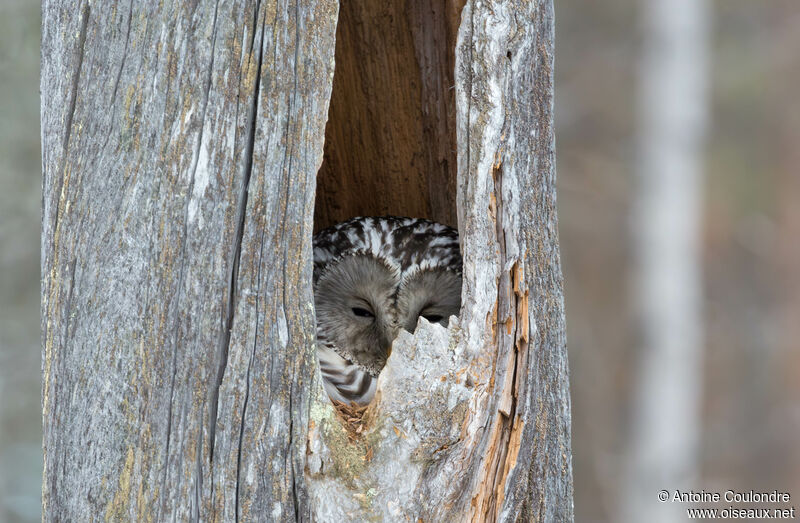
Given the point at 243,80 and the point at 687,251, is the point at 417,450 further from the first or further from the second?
the point at 687,251

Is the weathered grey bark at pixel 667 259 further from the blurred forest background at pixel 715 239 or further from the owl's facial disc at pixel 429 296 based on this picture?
the owl's facial disc at pixel 429 296

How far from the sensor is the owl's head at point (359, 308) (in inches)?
116

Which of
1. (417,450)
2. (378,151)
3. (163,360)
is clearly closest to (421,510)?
(417,450)

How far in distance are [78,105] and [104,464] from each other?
80 cm

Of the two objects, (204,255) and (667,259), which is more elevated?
(667,259)

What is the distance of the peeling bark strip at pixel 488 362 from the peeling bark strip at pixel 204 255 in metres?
0.14

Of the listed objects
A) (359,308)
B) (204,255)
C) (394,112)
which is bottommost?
(359,308)

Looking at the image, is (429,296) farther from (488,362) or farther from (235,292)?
(235,292)

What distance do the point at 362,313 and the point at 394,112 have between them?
75cm

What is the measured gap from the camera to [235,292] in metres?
1.95

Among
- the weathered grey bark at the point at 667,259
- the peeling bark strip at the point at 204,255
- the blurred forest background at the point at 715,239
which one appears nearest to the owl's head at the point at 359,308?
the peeling bark strip at the point at 204,255

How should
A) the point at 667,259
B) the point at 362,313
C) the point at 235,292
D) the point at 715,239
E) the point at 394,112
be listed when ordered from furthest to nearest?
the point at 715,239, the point at 667,259, the point at 394,112, the point at 362,313, the point at 235,292

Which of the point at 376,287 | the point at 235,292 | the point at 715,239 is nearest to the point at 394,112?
the point at 376,287

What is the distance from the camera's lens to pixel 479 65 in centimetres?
→ 216
